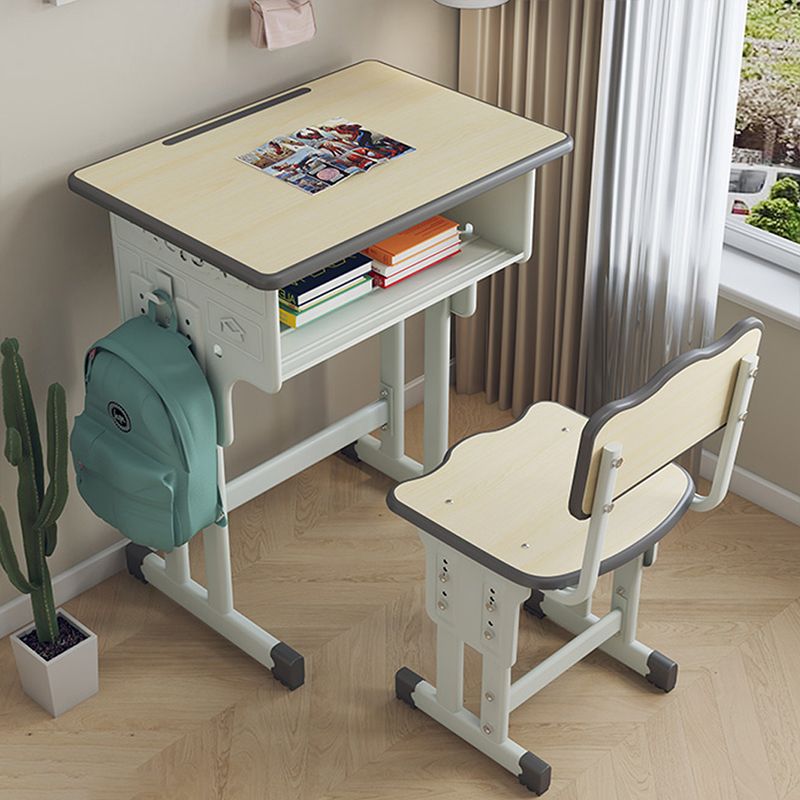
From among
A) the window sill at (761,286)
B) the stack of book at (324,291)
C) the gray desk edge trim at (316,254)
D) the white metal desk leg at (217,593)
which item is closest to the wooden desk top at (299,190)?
the gray desk edge trim at (316,254)

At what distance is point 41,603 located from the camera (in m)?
2.75

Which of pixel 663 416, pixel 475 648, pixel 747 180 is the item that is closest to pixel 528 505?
pixel 475 648

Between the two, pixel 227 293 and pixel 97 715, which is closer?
pixel 227 293

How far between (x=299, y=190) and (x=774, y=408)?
136 cm

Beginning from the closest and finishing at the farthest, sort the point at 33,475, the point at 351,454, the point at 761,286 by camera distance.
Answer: the point at 33,475 → the point at 761,286 → the point at 351,454

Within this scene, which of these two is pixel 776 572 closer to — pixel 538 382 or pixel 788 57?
pixel 538 382

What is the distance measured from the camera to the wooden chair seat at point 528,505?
2.47 meters

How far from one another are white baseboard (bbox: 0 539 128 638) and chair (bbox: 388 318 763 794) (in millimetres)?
777

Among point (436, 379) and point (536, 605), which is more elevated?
point (436, 379)

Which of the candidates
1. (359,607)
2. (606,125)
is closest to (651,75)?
(606,125)

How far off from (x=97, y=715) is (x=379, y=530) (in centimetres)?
83

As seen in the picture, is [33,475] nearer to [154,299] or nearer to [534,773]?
[154,299]

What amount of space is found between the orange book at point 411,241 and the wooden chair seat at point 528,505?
391 millimetres

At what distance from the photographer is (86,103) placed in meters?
2.67
